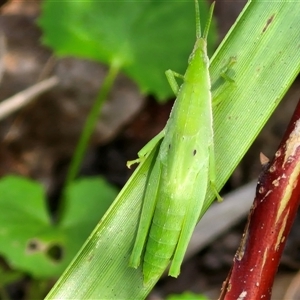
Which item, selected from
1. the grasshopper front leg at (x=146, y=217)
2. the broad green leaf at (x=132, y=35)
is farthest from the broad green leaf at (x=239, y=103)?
the broad green leaf at (x=132, y=35)

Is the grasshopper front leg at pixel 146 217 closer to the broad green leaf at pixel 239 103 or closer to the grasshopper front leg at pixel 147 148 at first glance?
the broad green leaf at pixel 239 103

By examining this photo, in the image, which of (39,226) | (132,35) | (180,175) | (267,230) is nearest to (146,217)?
(180,175)

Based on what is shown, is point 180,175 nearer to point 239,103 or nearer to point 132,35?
point 239,103

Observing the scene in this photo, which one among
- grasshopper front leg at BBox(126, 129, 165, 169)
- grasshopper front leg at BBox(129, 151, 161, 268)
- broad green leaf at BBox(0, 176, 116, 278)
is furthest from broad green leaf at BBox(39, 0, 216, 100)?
grasshopper front leg at BBox(129, 151, 161, 268)

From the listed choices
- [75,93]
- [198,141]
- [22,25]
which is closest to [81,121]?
[75,93]

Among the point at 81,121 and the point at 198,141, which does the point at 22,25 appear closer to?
the point at 81,121

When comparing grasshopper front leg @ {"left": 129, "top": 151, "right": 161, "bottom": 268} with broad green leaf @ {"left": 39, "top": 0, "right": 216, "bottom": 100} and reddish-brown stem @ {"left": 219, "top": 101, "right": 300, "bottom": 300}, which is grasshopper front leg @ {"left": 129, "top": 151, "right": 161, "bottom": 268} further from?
broad green leaf @ {"left": 39, "top": 0, "right": 216, "bottom": 100}
